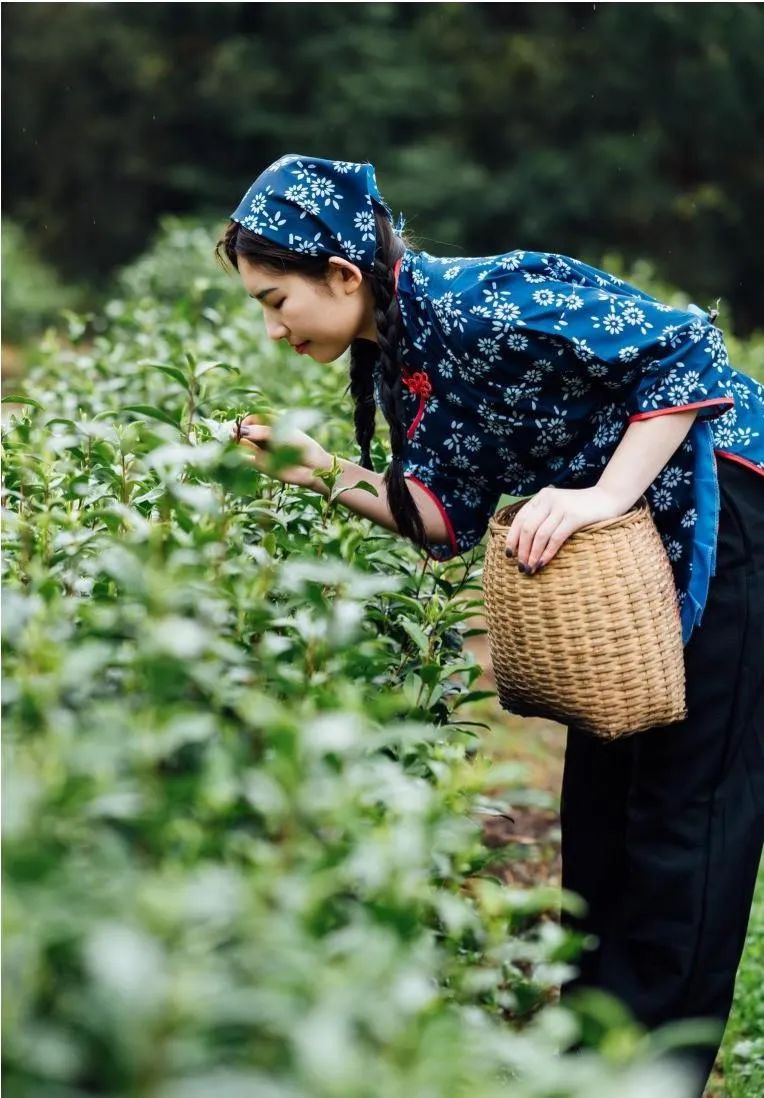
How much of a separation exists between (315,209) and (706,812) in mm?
1169

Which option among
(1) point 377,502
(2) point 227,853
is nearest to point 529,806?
(1) point 377,502

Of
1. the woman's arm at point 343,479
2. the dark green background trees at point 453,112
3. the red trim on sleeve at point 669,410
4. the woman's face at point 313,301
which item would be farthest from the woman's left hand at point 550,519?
the dark green background trees at point 453,112

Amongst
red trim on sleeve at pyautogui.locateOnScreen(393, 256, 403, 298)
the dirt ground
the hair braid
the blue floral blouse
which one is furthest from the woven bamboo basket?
the dirt ground

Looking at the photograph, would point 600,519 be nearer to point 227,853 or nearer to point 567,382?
point 567,382

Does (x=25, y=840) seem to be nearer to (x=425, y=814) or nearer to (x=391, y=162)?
(x=425, y=814)

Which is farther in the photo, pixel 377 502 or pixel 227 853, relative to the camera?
pixel 377 502

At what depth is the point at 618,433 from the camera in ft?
7.59

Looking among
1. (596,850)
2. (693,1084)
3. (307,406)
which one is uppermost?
(307,406)

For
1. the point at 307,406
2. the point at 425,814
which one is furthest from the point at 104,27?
the point at 425,814

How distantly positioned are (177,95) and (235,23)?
0.92 metres

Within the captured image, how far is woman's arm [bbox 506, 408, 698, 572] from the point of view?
2135 millimetres

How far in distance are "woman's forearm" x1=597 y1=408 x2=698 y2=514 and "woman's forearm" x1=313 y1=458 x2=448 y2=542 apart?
421 mm

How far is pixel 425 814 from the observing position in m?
1.23

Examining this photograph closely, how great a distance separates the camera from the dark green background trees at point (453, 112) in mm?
12812
